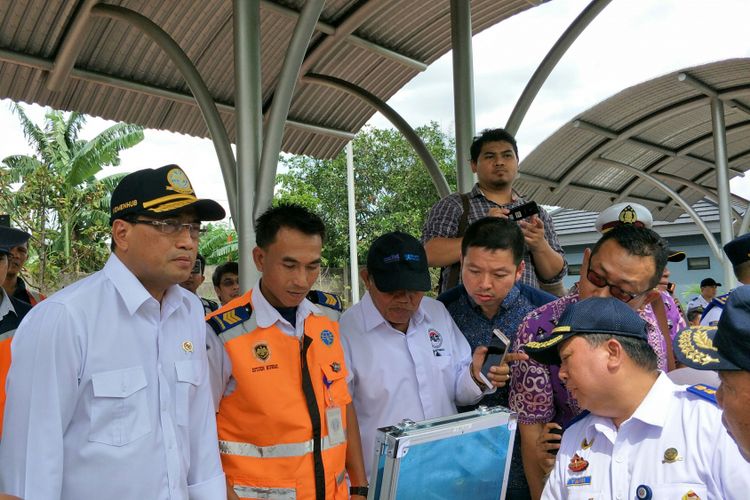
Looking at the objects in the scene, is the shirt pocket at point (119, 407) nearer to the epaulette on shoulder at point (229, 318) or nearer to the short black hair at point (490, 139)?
the epaulette on shoulder at point (229, 318)

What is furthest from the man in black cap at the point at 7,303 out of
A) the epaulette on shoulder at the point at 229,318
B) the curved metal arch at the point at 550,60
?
the curved metal arch at the point at 550,60

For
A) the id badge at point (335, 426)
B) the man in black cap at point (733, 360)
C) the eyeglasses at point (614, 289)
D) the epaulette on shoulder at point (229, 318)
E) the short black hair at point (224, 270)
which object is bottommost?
the id badge at point (335, 426)

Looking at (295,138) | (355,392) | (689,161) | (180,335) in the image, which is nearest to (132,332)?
(180,335)

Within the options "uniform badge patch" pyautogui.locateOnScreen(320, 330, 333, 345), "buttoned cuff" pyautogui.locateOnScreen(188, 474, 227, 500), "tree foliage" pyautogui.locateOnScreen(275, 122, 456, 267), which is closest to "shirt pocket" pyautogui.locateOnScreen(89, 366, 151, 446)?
"buttoned cuff" pyautogui.locateOnScreen(188, 474, 227, 500)

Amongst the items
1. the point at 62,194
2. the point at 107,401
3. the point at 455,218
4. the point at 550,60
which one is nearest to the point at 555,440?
the point at 107,401

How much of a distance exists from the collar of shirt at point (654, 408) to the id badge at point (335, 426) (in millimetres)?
957

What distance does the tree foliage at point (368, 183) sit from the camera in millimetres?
27297

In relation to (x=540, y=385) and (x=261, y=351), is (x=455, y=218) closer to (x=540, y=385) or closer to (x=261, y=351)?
(x=540, y=385)

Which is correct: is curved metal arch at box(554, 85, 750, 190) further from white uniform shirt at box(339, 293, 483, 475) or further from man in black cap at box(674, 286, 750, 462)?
man in black cap at box(674, 286, 750, 462)

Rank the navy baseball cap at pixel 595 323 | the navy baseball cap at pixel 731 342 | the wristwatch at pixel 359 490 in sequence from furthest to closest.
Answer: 1. the wristwatch at pixel 359 490
2. the navy baseball cap at pixel 595 323
3. the navy baseball cap at pixel 731 342

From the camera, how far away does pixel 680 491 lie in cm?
183

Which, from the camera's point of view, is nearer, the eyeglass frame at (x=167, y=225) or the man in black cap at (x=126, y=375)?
the man in black cap at (x=126, y=375)

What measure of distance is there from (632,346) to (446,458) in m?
0.64

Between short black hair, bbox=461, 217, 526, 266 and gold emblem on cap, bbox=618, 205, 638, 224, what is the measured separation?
3.12ft
